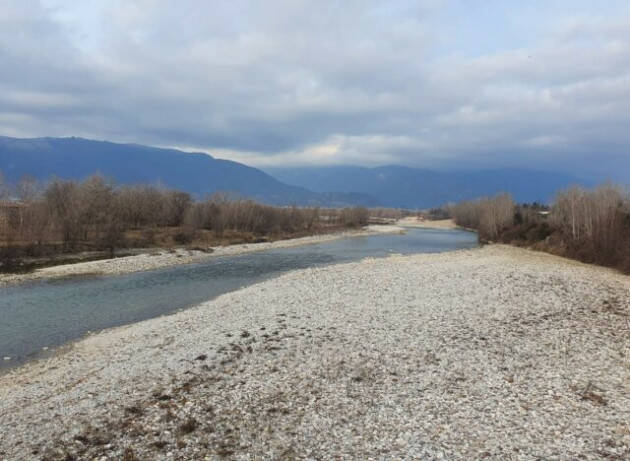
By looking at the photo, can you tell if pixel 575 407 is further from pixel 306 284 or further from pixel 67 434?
pixel 306 284

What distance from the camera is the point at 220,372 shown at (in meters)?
11.8

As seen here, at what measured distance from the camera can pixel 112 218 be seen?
61.7m

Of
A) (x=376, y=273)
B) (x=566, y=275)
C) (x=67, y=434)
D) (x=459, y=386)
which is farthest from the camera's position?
(x=376, y=273)

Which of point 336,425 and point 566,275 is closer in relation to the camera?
point 336,425

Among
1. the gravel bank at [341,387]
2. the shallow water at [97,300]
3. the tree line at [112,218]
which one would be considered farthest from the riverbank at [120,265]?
the gravel bank at [341,387]

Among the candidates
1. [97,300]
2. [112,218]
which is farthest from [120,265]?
[112,218]

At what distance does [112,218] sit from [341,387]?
6125 centimetres

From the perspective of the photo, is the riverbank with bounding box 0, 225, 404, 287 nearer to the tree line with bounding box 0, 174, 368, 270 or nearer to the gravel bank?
the tree line with bounding box 0, 174, 368, 270

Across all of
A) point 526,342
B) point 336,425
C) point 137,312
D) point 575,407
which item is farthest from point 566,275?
point 137,312

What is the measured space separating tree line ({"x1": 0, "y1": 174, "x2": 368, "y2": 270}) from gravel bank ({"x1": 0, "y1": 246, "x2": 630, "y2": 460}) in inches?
1352

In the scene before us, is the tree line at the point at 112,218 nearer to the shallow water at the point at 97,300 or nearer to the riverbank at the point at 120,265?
the riverbank at the point at 120,265

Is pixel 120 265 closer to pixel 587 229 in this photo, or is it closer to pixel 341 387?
pixel 341 387

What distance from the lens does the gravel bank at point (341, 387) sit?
797 centimetres

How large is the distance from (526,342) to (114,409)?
1378cm
